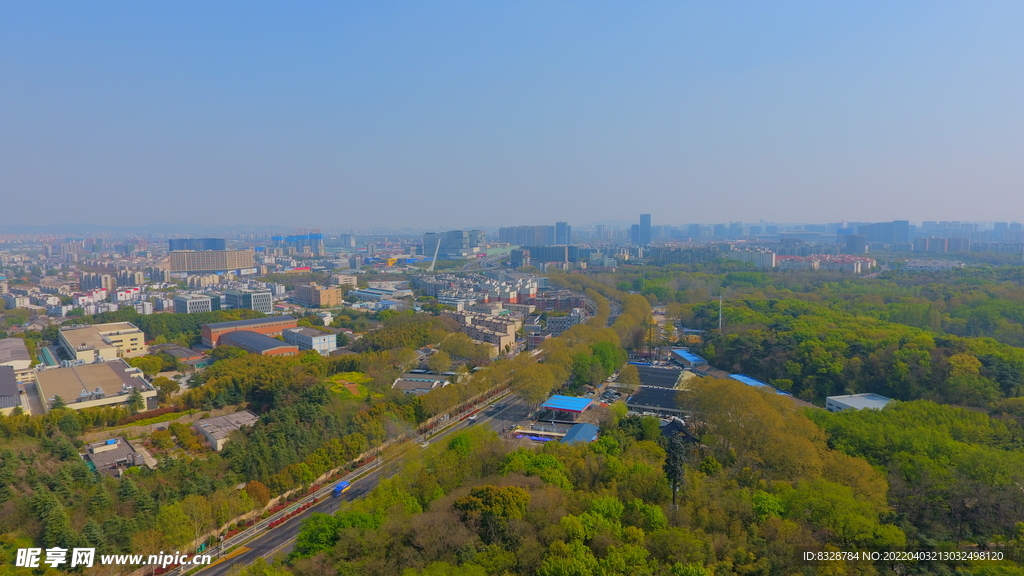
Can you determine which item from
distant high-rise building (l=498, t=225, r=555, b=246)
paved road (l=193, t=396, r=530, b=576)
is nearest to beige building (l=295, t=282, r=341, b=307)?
paved road (l=193, t=396, r=530, b=576)

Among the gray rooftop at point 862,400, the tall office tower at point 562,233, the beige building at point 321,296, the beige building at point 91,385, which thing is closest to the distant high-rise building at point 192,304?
the beige building at point 321,296

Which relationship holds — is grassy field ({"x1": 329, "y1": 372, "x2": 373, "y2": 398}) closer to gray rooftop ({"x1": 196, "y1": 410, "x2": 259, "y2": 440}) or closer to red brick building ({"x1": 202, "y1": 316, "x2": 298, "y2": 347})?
gray rooftop ({"x1": 196, "y1": 410, "x2": 259, "y2": 440})

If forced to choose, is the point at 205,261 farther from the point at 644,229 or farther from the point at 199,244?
the point at 644,229

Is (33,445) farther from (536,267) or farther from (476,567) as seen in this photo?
(536,267)

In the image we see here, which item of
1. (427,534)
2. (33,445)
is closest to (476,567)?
(427,534)

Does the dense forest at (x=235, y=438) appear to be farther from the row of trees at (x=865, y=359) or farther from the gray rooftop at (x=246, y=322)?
the row of trees at (x=865, y=359)

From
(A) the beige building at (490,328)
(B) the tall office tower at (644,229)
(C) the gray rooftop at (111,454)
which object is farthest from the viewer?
(B) the tall office tower at (644,229)
